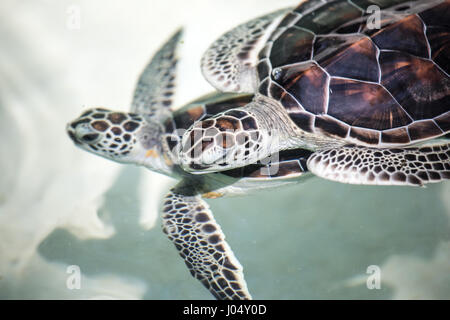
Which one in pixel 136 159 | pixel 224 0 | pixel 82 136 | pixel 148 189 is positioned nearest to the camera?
pixel 82 136

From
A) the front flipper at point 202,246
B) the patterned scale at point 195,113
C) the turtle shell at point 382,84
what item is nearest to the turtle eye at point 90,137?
the patterned scale at point 195,113

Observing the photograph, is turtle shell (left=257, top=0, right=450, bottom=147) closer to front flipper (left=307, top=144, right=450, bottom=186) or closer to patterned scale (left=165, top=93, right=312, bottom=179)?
front flipper (left=307, top=144, right=450, bottom=186)

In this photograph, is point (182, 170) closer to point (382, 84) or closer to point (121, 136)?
point (121, 136)

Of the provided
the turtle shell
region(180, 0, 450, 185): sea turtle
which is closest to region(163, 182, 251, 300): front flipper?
region(180, 0, 450, 185): sea turtle

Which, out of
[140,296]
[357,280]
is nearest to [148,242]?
[140,296]

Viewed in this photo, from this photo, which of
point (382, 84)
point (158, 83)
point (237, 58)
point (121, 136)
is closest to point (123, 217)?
point (121, 136)

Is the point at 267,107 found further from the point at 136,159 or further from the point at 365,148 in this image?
the point at 136,159

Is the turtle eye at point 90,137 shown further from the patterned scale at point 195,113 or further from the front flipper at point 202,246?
the front flipper at point 202,246
